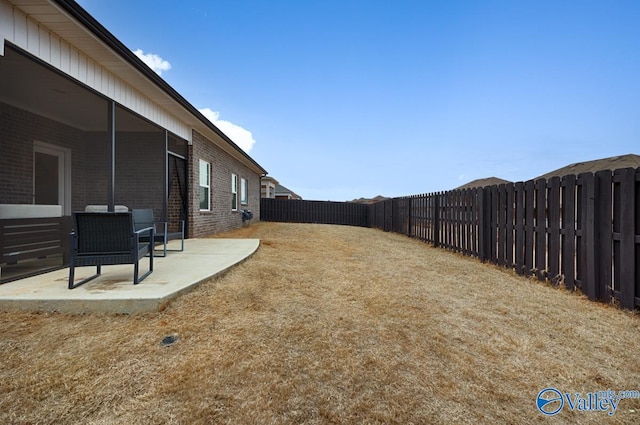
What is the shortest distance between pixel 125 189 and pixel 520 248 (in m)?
10.3

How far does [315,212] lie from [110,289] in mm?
18991

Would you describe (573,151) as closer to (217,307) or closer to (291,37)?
(291,37)

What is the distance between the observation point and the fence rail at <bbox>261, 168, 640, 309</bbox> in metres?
3.38

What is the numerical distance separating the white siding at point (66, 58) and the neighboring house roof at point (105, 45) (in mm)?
100

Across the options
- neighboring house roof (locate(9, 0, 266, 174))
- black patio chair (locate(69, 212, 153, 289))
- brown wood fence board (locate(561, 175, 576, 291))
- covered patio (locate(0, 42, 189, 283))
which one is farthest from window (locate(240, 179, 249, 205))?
brown wood fence board (locate(561, 175, 576, 291))

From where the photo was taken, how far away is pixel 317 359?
2.18m

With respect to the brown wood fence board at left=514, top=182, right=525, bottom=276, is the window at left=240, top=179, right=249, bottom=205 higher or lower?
higher

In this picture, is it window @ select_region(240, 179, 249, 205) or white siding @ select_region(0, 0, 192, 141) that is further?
window @ select_region(240, 179, 249, 205)

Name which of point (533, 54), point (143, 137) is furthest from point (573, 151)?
point (143, 137)

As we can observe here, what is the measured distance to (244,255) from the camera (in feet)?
18.2

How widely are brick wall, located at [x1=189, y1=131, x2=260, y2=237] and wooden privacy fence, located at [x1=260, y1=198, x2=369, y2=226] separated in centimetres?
735

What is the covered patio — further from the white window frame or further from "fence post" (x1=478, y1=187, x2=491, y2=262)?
"fence post" (x1=478, y1=187, x2=491, y2=262)

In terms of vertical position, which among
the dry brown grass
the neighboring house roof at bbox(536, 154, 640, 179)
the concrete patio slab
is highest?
the neighboring house roof at bbox(536, 154, 640, 179)

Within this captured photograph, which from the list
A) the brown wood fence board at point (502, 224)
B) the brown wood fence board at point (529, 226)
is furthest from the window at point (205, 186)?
the brown wood fence board at point (529, 226)
